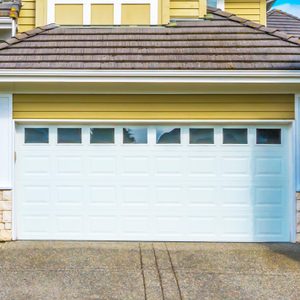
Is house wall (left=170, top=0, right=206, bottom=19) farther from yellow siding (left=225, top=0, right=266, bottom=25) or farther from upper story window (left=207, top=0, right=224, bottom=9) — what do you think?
yellow siding (left=225, top=0, right=266, bottom=25)

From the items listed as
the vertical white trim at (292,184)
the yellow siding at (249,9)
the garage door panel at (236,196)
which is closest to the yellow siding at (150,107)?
the vertical white trim at (292,184)

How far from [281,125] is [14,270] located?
5159 mm

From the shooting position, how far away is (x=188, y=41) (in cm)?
764

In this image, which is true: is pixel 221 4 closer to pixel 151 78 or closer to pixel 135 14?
pixel 135 14

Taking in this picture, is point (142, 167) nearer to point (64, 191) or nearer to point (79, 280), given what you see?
point (64, 191)

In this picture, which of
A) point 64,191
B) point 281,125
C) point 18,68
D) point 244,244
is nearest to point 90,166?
point 64,191

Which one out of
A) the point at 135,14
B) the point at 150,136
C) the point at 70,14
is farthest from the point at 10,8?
the point at 150,136

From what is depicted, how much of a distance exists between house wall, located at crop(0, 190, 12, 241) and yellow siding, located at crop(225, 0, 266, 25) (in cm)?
652

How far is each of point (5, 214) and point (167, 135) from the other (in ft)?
10.8

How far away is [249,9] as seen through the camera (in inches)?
364

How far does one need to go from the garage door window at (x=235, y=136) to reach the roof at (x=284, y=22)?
4.86 m

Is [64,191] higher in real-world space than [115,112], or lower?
lower

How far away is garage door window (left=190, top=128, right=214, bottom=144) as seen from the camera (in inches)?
288

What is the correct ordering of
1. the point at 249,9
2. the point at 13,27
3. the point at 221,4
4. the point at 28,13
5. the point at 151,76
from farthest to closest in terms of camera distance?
1. the point at 221,4
2. the point at 249,9
3. the point at 28,13
4. the point at 13,27
5. the point at 151,76
